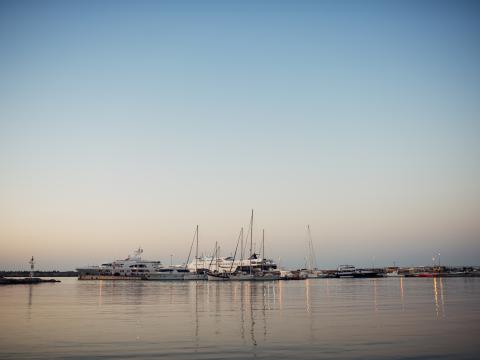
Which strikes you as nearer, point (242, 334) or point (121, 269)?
point (242, 334)

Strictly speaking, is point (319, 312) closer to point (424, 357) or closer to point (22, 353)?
point (424, 357)

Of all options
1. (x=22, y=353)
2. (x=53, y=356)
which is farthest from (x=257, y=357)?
(x=22, y=353)

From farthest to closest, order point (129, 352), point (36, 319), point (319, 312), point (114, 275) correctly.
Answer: point (114, 275), point (319, 312), point (36, 319), point (129, 352)

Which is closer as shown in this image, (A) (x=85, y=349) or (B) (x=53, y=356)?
(B) (x=53, y=356)

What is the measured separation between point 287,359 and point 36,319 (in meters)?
20.7

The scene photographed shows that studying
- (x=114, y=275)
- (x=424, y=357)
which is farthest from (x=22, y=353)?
(x=114, y=275)

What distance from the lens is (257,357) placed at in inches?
779

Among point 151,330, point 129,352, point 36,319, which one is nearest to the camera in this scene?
point 129,352

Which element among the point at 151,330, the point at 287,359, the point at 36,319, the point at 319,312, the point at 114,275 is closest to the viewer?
the point at 287,359

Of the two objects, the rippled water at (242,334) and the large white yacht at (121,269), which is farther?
the large white yacht at (121,269)

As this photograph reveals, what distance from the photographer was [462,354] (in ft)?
66.4

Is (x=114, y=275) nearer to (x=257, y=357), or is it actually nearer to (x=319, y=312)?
(x=319, y=312)

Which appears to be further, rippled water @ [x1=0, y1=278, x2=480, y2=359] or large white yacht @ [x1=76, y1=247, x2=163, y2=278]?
large white yacht @ [x1=76, y1=247, x2=163, y2=278]

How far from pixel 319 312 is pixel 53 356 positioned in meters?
22.8
